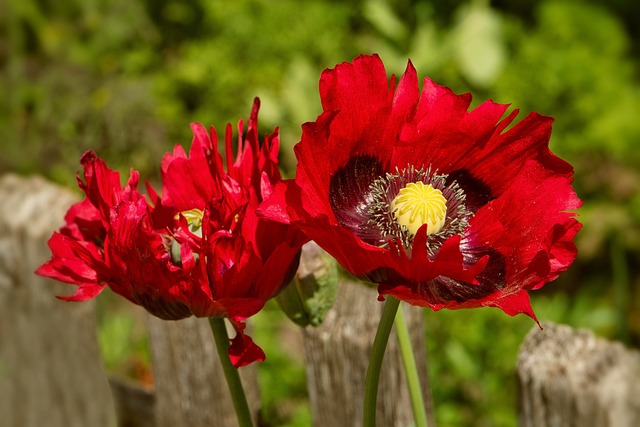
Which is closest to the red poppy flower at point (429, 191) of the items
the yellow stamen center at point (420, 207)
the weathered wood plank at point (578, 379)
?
the yellow stamen center at point (420, 207)

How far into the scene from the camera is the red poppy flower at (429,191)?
0.60 m

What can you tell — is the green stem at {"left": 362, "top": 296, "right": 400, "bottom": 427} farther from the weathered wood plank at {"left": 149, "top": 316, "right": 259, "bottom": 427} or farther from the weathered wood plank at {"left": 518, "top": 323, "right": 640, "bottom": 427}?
the weathered wood plank at {"left": 149, "top": 316, "right": 259, "bottom": 427}

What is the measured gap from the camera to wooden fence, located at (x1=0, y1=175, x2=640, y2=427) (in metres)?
1.06

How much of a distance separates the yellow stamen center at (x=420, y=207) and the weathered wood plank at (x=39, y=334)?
1030 mm

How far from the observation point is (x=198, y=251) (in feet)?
2.09

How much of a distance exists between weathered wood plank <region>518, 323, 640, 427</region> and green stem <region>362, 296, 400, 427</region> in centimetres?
45

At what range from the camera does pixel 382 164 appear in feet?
2.37

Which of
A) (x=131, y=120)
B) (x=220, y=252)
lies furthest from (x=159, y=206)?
(x=131, y=120)

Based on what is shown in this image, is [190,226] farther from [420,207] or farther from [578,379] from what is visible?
[578,379]

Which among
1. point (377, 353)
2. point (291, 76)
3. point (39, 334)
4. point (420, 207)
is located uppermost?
point (291, 76)

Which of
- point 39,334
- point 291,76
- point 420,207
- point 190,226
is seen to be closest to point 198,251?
point 190,226

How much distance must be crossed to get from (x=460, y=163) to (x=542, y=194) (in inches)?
3.1

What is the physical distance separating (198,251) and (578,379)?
23.1 inches

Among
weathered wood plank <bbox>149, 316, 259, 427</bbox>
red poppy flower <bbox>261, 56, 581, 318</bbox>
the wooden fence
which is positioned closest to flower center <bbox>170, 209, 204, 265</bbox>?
red poppy flower <bbox>261, 56, 581, 318</bbox>
